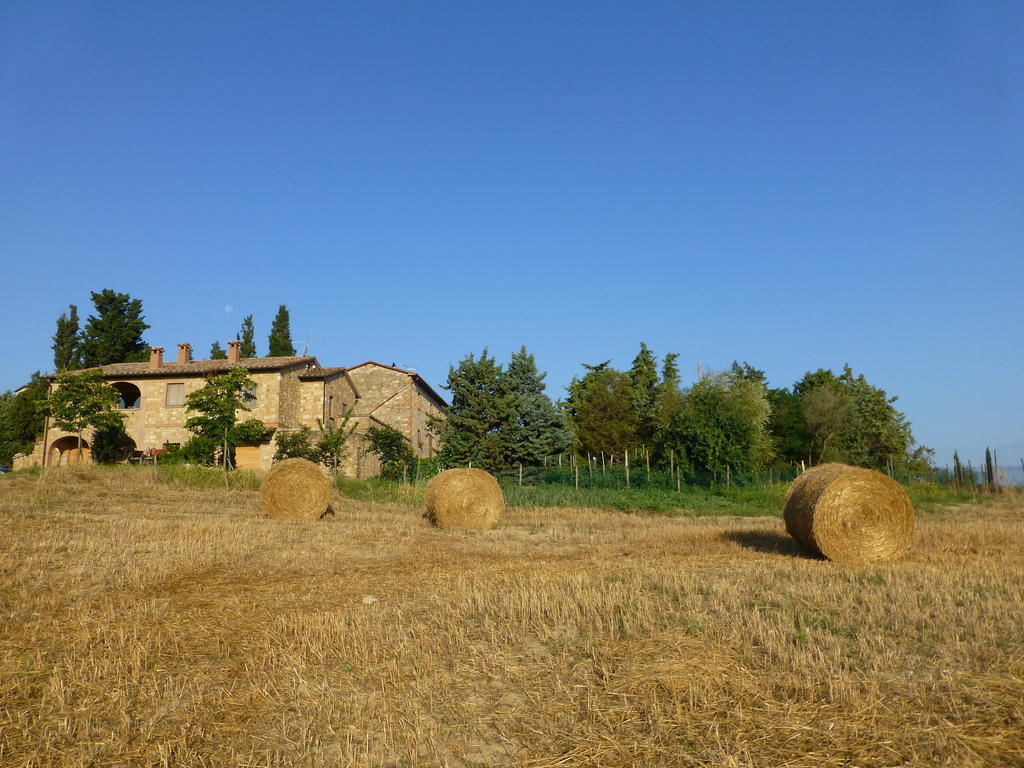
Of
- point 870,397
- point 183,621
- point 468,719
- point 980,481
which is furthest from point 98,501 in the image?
point 870,397

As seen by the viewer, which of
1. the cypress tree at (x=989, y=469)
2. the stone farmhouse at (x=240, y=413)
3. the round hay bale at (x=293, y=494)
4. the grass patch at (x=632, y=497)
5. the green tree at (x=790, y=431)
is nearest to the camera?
the round hay bale at (x=293, y=494)

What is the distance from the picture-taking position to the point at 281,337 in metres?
62.4

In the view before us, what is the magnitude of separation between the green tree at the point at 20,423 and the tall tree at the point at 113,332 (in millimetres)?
4166

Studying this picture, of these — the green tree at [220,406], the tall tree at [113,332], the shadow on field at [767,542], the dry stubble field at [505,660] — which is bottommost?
the shadow on field at [767,542]

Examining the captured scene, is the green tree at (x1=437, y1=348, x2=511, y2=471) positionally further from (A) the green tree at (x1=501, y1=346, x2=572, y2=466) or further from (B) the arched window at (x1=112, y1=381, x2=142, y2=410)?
(B) the arched window at (x1=112, y1=381, x2=142, y2=410)

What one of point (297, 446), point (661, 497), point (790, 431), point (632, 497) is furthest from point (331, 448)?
point (790, 431)

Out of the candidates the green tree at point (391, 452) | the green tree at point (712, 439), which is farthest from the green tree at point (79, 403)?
the green tree at point (712, 439)

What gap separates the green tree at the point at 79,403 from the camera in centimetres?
3269

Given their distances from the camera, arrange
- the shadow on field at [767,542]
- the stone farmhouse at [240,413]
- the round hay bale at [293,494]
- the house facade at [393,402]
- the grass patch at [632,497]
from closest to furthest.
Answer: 1. the shadow on field at [767,542]
2. the round hay bale at [293,494]
3. the grass patch at [632,497]
4. the stone farmhouse at [240,413]
5. the house facade at [393,402]

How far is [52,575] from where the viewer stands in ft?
31.0

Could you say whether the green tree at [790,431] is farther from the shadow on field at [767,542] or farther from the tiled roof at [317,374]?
the shadow on field at [767,542]

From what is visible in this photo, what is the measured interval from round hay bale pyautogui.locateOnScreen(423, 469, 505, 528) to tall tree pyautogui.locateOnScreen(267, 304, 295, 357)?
4720 cm

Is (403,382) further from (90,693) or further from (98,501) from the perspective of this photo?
(90,693)

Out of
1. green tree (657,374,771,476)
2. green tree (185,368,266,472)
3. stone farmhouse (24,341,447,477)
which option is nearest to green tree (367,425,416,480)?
stone farmhouse (24,341,447,477)
